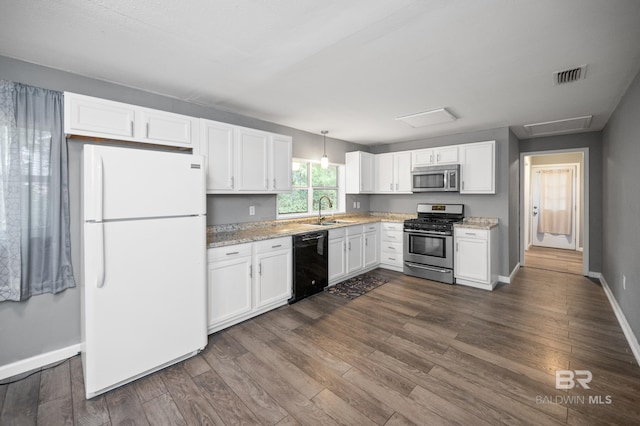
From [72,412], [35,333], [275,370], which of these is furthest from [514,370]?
[35,333]

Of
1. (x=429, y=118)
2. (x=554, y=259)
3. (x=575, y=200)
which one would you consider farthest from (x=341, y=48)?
(x=575, y=200)

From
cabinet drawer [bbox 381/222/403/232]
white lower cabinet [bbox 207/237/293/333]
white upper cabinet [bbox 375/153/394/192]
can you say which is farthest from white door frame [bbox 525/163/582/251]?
white lower cabinet [bbox 207/237/293/333]

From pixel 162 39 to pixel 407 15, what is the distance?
1645mm

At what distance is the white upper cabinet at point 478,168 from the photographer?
4.36 m

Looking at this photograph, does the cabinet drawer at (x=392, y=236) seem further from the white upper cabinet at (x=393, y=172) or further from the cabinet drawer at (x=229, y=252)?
the cabinet drawer at (x=229, y=252)

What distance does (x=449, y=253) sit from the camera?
173 inches

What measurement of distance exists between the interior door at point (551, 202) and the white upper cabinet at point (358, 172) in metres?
4.96

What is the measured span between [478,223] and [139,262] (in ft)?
15.1

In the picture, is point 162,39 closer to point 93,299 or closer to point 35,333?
point 93,299

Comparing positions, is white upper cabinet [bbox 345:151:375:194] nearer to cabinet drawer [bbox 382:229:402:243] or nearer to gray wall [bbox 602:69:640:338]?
cabinet drawer [bbox 382:229:402:243]

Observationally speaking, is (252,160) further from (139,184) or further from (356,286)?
(356,286)

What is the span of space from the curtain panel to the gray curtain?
9.29 meters

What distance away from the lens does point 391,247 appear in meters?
5.12

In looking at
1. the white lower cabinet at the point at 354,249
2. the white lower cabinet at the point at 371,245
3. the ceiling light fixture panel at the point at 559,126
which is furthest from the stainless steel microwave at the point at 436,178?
the white lower cabinet at the point at 354,249
